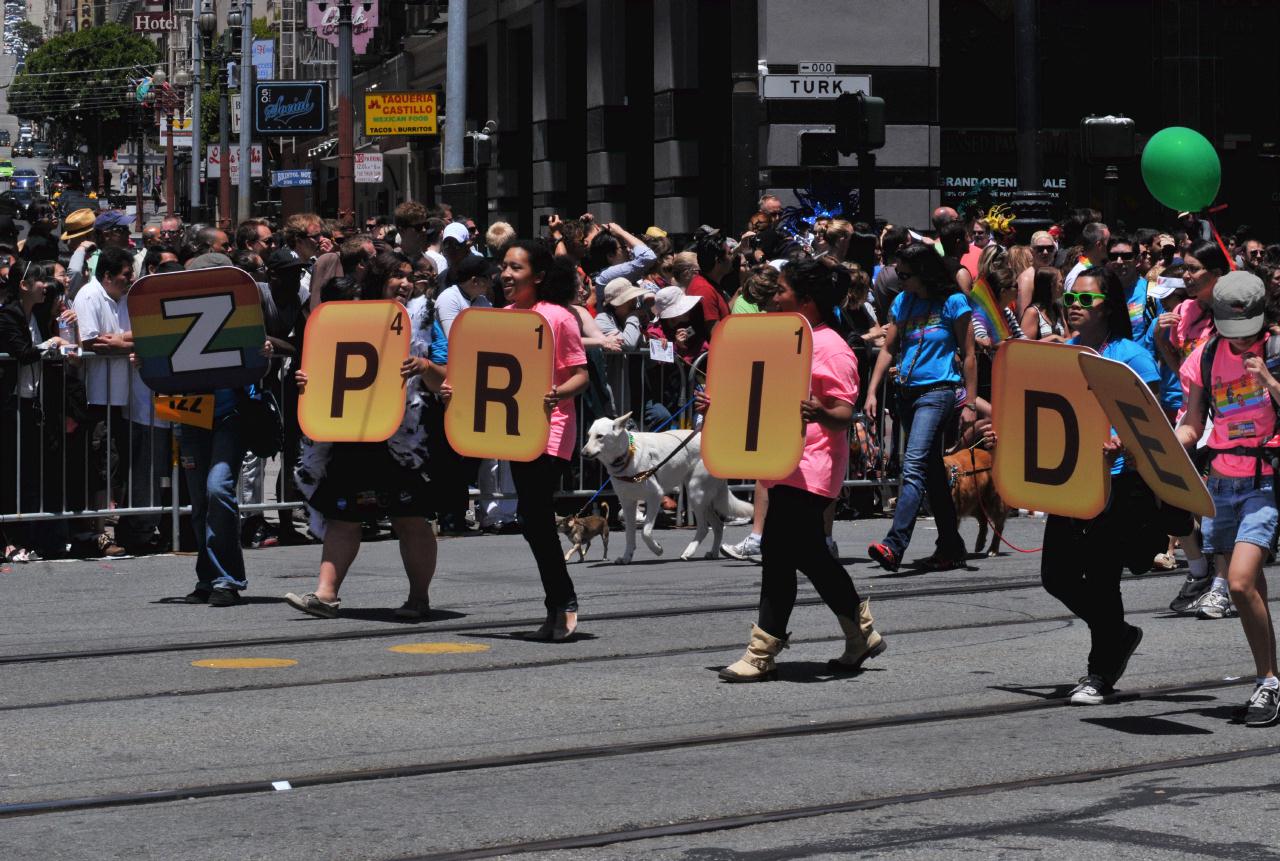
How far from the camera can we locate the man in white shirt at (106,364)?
44.0 ft

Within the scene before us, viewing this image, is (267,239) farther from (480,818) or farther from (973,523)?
(480,818)

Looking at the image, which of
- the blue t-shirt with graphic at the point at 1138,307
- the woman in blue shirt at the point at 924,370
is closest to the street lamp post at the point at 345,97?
the blue t-shirt with graphic at the point at 1138,307

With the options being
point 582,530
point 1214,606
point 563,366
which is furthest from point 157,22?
point 1214,606

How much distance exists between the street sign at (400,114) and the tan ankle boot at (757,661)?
83.5 ft

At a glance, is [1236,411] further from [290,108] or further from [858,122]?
[290,108]

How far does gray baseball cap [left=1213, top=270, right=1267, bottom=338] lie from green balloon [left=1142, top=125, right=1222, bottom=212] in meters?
5.94

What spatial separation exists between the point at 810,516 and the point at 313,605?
312 centimetres

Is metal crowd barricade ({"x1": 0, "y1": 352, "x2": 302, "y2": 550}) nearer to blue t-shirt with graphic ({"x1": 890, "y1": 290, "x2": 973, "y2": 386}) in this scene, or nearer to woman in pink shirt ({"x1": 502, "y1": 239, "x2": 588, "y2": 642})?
woman in pink shirt ({"x1": 502, "y1": 239, "x2": 588, "y2": 642})

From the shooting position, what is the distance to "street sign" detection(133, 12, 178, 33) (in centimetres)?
11462

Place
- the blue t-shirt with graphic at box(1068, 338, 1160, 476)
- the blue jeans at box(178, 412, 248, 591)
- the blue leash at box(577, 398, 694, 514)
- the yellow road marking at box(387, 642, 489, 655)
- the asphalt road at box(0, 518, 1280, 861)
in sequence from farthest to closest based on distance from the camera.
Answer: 1. the blue leash at box(577, 398, 694, 514)
2. the blue jeans at box(178, 412, 248, 591)
3. the yellow road marking at box(387, 642, 489, 655)
4. the blue t-shirt with graphic at box(1068, 338, 1160, 476)
5. the asphalt road at box(0, 518, 1280, 861)

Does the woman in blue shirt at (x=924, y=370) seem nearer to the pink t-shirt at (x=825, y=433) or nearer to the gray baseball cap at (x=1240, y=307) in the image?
the pink t-shirt at (x=825, y=433)

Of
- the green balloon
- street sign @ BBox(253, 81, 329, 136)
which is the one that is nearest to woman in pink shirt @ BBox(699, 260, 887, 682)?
the green balloon

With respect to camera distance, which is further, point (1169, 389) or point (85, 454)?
point (85, 454)

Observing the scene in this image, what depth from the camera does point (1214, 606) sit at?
34.9ft
